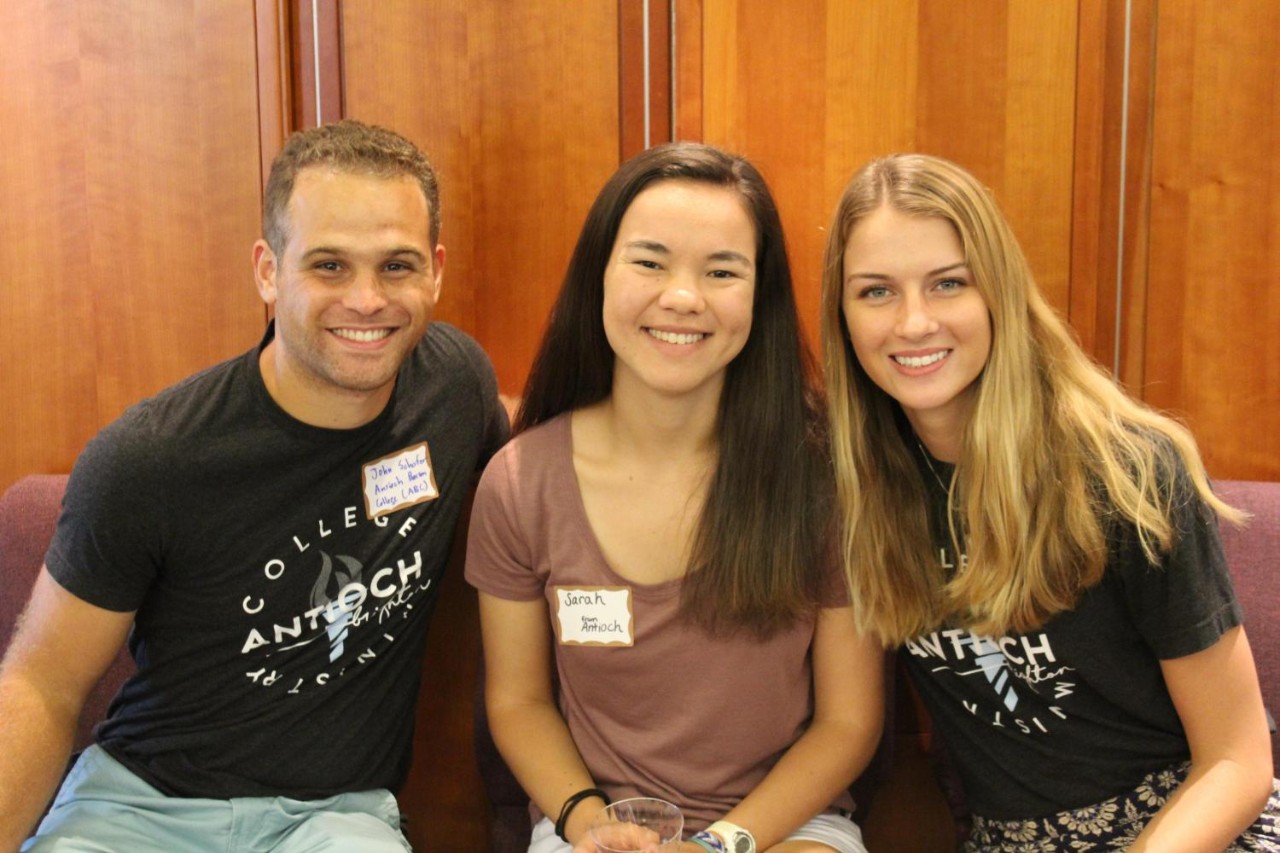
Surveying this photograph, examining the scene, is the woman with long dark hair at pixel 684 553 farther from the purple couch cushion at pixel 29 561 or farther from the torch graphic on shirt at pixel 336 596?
the purple couch cushion at pixel 29 561

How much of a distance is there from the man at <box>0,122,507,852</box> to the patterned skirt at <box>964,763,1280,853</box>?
1006 mm

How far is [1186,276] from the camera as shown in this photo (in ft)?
7.21

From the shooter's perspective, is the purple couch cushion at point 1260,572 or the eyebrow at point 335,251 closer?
the eyebrow at point 335,251

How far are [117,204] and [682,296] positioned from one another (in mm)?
1238

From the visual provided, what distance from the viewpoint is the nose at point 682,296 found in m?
1.65

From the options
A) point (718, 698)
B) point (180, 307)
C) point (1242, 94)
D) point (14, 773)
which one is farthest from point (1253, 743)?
point (180, 307)

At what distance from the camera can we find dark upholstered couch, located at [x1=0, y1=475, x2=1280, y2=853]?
2002 millimetres

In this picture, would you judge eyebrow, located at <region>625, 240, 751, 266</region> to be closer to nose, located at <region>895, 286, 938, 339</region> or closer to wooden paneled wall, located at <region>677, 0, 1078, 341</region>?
nose, located at <region>895, 286, 938, 339</region>

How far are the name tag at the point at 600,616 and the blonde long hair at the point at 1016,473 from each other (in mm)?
367

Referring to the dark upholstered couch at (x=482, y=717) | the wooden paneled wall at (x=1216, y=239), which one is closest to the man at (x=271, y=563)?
the dark upholstered couch at (x=482, y=717)

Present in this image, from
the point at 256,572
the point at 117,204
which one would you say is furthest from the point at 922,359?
the point at 117,204

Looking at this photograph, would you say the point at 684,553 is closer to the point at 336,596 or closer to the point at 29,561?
the point at 336,596

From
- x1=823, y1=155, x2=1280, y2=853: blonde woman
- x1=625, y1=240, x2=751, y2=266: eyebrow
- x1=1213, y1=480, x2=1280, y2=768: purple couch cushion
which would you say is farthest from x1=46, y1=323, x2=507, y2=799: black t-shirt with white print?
x1=1213, y1=480, x2=1280, y2=768: purple couch cushion

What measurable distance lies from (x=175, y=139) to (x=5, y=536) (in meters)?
0.83
